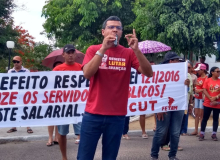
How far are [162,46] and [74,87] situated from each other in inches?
210

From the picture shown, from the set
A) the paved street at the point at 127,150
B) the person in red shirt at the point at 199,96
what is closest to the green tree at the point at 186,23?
the person in red shirt at the point at 199,96

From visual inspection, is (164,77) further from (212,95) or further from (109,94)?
(109,94)

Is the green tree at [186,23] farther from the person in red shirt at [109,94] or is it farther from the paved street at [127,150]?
the person in red shirt at [109,94]

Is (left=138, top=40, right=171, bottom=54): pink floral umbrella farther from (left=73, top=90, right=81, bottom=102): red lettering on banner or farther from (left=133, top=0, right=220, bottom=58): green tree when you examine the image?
(left=73, top=90, right=81, bottom=102): red lettering on banner

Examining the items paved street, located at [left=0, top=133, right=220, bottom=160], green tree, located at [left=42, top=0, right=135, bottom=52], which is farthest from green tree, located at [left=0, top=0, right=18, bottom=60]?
paved street, located at [left=0, top=133, right=220, bottom=160]

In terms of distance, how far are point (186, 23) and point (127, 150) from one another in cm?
770

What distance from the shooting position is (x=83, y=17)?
16.2 m

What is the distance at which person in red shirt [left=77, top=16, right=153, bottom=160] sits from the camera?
2.93m

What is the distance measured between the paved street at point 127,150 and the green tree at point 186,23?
6.04 m

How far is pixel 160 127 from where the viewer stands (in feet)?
16.4

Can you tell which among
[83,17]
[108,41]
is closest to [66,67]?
[108,41]

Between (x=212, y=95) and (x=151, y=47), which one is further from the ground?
(x=151, y=47)

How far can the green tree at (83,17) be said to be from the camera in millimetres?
16062

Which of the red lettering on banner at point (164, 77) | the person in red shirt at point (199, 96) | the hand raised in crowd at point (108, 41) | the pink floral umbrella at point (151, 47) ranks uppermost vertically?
the pink floral umbrella at point (151, 47)
